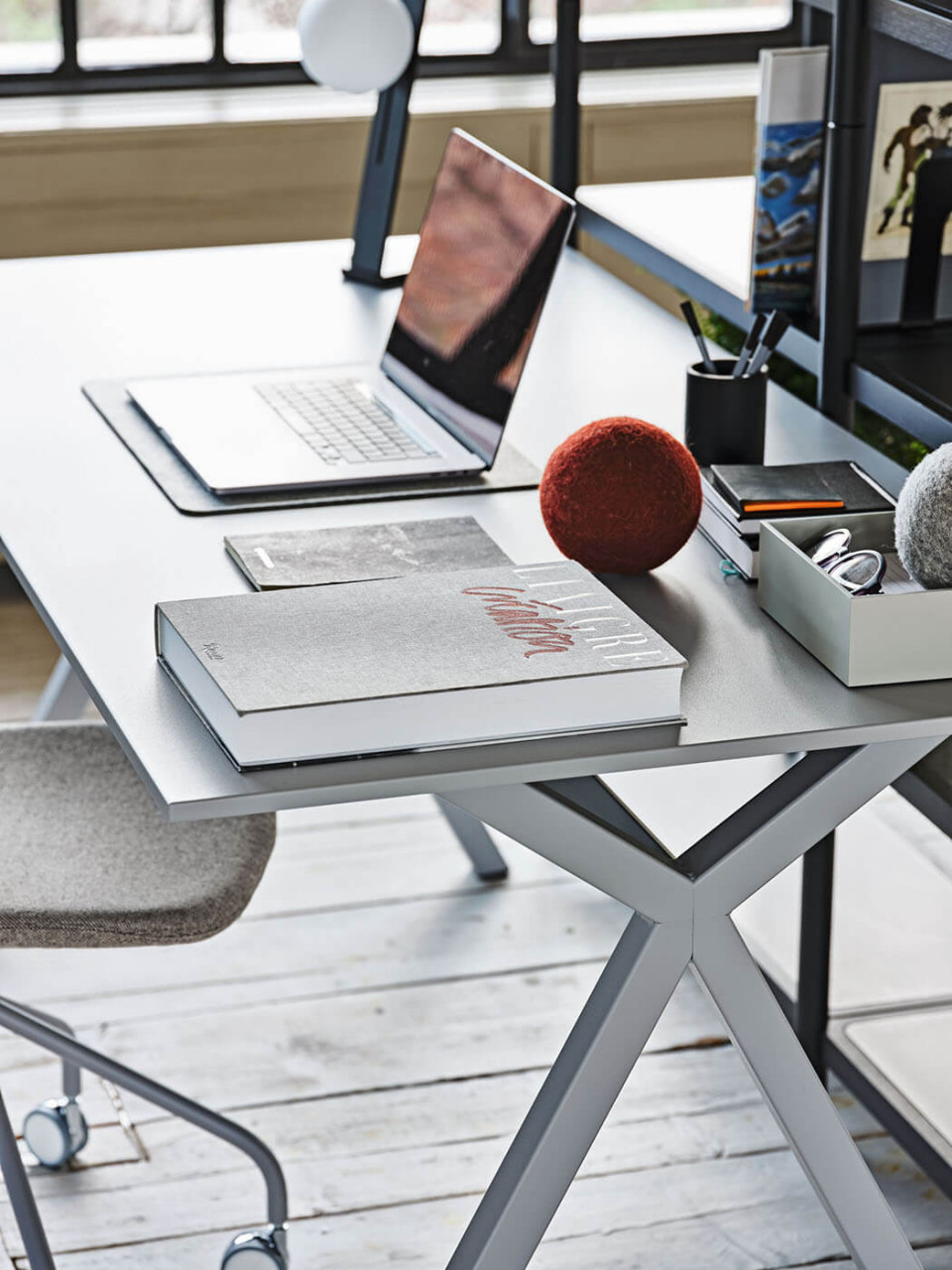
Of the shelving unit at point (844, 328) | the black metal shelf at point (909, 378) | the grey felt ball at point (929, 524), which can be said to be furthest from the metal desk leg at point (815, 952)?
the grey felt ball at point (929, 524)

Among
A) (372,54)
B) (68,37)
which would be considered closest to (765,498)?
(372,54)

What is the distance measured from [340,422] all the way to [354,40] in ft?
2.10

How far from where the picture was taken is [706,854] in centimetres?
126

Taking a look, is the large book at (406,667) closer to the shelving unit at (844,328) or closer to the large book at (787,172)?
the shelving unit at (844,328)

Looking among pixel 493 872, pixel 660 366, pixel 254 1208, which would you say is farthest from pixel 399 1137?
pixel 660 366

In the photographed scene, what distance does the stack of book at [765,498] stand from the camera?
142 cm

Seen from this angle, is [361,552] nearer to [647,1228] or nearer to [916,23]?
[916,23]

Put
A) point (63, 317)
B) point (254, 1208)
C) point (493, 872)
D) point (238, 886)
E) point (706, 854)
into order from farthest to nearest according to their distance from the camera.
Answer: point (493, 872)
point (63, 317)
point (254, 1208)
point (238, 886)
point (706, 854)

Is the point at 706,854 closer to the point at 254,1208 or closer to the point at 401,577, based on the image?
the point at 401,577

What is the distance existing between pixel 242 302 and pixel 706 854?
123cm

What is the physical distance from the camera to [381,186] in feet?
7.79

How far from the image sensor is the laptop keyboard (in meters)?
1.69

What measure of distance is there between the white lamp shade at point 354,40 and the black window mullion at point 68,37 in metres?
1.74

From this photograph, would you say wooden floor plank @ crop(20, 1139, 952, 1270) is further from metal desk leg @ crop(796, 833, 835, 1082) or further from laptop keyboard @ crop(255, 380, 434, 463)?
laptop keyboard @ crop(255, 380, 434, 463)
